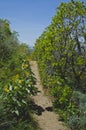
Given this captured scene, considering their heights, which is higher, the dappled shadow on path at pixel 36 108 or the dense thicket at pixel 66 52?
the dense thicket at pixel 66 52

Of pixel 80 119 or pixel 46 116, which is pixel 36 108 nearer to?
pixel 46 116

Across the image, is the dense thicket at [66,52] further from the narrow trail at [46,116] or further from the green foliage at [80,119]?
the green foliage at [80,119]

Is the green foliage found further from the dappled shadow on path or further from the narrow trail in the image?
the dappled shadow on path

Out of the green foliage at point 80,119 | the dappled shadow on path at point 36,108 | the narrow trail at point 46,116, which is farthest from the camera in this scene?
the dappled shadow on path at point 36,108

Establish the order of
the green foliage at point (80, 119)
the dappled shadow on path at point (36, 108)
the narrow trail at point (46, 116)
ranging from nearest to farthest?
the green foliage at point (80, 119)
the narrow trail at point (46, 116)
the dappled shadow on path at point (36, 108)

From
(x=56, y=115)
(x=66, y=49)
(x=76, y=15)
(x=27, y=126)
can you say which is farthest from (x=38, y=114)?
(x=76, y=15)

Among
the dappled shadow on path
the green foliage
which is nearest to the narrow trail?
the dappled shadow on path

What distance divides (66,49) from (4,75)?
117 inches

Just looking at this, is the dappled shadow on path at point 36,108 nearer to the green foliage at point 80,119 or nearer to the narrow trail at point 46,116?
the narrow trail at point 46,116

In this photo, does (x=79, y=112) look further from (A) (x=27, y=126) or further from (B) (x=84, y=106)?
(A) (x=27, y=126)

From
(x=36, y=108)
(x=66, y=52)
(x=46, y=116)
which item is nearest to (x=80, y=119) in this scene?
(x=46, y=116)

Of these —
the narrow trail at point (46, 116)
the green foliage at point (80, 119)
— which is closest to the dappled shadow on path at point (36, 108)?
the narrow trail at point (46, 116)

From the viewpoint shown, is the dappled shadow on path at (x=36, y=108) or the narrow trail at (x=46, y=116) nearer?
the narrow trail at (x=46, y=116)

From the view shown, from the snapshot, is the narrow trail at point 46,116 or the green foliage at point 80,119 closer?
the green foliage at point 80,119
